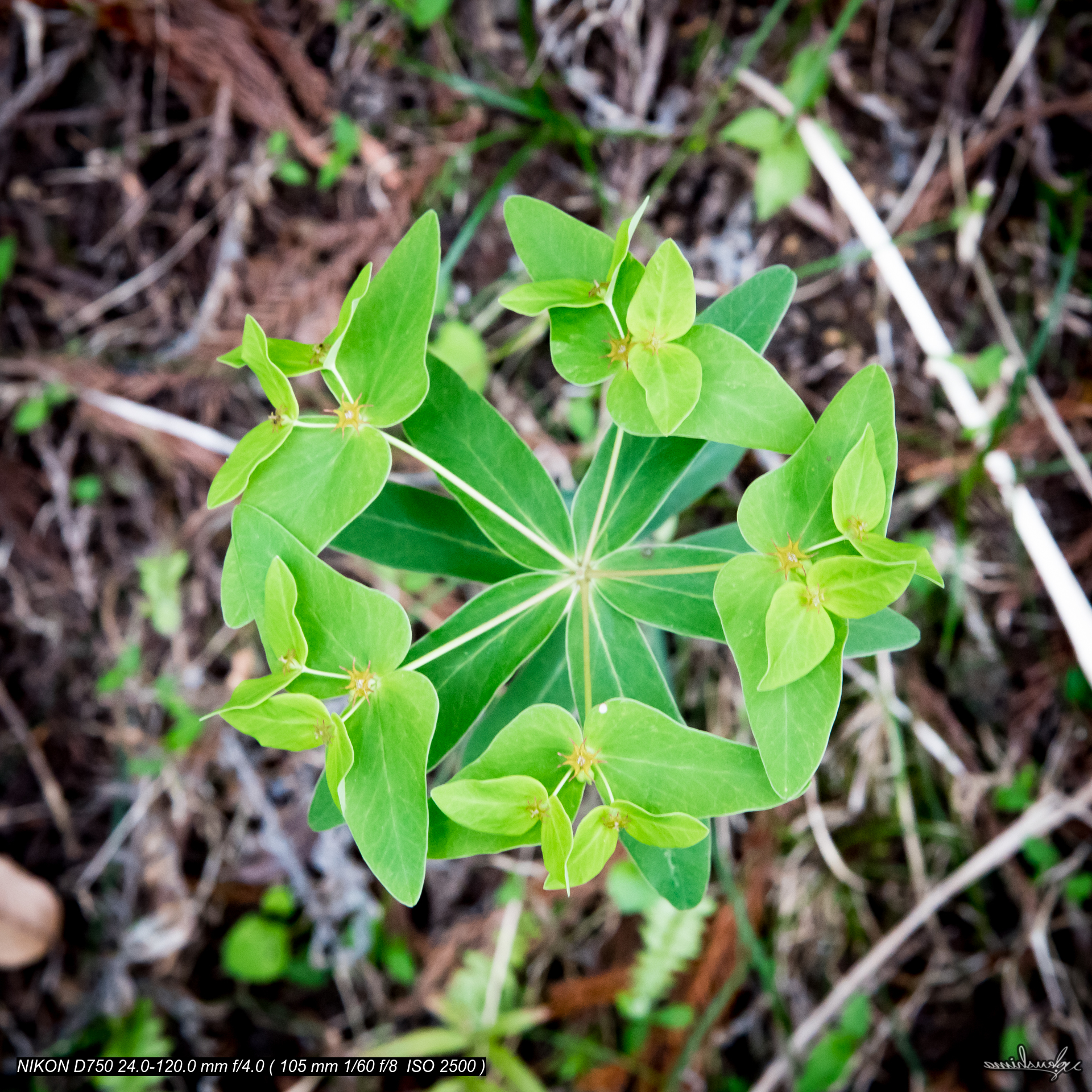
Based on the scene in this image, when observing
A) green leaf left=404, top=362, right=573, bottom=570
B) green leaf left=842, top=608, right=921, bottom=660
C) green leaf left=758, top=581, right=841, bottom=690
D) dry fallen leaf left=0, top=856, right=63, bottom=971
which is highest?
green leaf left=758, top=581, right=841, bottom=690

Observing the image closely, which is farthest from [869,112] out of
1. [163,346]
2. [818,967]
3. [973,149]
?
[818,967]

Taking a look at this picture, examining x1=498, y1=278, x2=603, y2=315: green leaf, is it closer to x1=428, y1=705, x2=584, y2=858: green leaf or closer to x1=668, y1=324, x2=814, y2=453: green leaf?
x1=668, y1=324, x2=814, y2=453: green leaf

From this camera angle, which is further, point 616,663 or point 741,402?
point 616,663

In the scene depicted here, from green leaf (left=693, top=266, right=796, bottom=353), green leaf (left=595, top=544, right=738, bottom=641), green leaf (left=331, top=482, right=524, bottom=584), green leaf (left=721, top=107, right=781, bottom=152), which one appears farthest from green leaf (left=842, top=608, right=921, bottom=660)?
green leaf (left=721, top=107, right=781, bottom=152)

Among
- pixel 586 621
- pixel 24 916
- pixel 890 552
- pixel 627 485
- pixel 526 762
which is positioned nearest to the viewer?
pixel 890 552

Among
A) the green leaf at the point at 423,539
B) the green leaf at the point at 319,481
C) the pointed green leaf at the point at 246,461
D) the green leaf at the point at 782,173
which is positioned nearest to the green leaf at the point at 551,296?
the green leaf at the point at 319,481

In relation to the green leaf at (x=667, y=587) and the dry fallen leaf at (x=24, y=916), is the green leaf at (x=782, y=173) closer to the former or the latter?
the green leaf at (x=667, y=587)

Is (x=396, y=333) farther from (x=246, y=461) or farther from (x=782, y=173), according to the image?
(x=782, y=173)

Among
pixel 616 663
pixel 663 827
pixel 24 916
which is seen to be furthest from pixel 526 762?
pixel 24 916
